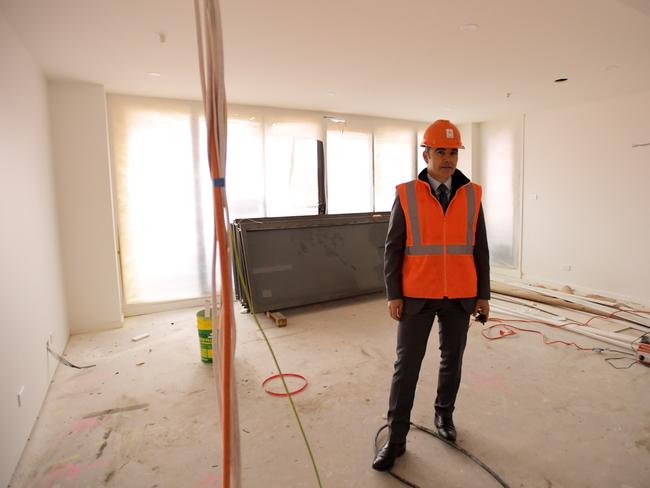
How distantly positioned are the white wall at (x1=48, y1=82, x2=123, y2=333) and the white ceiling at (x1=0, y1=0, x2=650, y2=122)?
0.27m

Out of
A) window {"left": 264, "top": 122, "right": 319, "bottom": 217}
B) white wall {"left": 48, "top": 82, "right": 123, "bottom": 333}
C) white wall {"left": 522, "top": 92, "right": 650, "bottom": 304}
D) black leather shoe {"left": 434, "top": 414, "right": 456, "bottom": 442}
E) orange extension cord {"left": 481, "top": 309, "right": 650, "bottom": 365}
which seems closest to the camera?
black leather shoe {"left": 434, "top": 414, "right": 456, "bottom": 442}

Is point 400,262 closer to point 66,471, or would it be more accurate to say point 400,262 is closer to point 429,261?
point 429,261

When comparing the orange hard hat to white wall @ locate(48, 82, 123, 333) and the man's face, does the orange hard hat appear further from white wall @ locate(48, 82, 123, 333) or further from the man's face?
white wall @ locate(48, 82, 123, 333)

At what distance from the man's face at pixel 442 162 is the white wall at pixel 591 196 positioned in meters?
4.04

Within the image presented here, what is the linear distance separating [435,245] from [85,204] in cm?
349

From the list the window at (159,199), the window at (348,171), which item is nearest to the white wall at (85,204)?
the window at (159,199)

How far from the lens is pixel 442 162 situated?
1808 millimetres

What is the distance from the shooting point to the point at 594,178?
4953mm

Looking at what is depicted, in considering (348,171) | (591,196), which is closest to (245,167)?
(348,171)

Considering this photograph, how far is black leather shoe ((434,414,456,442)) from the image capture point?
2041mm

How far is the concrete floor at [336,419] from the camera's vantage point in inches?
73.3

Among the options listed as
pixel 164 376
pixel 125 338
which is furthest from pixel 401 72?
pixel 125 338

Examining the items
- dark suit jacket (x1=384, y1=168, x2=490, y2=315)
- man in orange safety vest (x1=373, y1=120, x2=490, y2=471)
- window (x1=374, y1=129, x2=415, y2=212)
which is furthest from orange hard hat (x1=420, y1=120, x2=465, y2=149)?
window (x1=374, y1=129, x2=415, y2=212)

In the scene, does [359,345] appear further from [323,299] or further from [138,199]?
[138,199]
